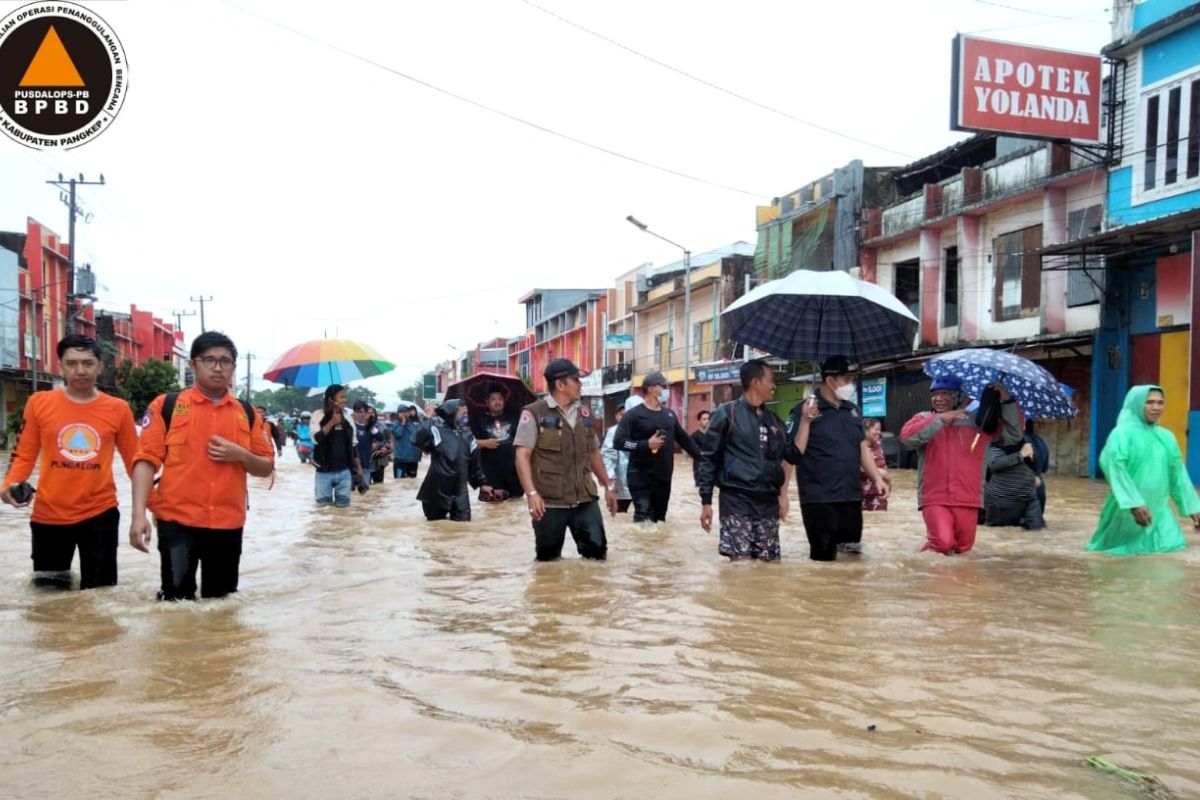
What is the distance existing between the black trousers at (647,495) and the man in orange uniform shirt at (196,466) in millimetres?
5317

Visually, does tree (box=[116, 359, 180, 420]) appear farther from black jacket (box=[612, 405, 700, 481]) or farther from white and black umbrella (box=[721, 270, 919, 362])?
white and black umbrella (box=[721, 270, 919, 362])

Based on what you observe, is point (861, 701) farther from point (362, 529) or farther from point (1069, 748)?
point (362, 529)

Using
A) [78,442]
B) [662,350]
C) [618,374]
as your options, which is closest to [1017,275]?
[78,442]

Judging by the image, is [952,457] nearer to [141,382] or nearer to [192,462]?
[192,462]

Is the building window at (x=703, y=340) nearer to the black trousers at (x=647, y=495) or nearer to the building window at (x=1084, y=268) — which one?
the building window at (x=1084, y=268)

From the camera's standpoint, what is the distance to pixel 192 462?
538 centimetres

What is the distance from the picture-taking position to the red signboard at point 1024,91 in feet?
61.7

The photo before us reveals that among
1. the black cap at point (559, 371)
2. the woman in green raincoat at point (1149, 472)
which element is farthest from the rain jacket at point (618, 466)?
the woman in green raincoat at point (1149, 472)

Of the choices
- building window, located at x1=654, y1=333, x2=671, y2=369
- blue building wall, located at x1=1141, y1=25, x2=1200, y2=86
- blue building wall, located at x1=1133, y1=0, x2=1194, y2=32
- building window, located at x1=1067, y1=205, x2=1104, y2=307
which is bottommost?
building window, located at x1=654, y1=333, x2=671, y2=369

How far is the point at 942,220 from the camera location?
26.2 meters

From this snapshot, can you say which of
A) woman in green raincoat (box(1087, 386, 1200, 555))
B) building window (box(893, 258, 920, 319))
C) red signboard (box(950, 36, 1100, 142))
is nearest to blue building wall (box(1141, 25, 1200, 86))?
red signboard (box(950, 36, 1100, 142))

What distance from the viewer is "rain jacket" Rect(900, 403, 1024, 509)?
25.7ft

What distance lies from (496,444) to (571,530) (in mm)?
4358

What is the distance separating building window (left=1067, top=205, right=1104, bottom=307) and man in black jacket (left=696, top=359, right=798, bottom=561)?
15.0 meters
